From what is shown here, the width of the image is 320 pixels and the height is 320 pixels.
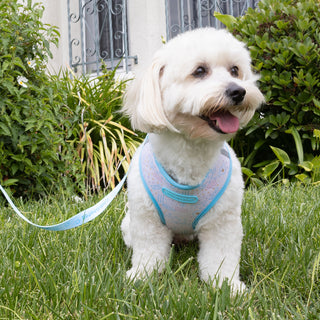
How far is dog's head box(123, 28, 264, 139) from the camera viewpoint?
5.87 feet

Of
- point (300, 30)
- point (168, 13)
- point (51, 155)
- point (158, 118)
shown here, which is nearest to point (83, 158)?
point (51, 155)

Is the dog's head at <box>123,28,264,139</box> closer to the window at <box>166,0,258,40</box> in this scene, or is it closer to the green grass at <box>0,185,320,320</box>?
the green grass at <box>0,185,320,320</box>

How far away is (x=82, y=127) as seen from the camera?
432cm

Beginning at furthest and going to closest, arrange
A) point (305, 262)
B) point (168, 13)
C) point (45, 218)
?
point (168, 13) < point (45, 218) < point (305, 262)

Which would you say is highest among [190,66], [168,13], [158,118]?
[168,13]

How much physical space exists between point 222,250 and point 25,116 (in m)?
2.15

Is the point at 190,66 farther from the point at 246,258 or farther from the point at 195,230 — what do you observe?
the point at 246,258

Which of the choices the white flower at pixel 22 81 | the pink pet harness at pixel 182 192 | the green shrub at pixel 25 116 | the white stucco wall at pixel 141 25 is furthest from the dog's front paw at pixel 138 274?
the white stucco wall at pixel 141 25

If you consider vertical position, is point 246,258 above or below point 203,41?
below

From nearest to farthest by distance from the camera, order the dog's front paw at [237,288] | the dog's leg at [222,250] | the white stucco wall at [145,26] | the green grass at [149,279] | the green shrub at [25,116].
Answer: the green grass at [149,279] → the dog's front paw at [237,288] → the dog's leg at [222,250] → the green shrub at [25,116] → the white stucco wall at [145,26]

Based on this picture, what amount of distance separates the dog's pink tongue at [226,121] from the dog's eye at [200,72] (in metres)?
0.19

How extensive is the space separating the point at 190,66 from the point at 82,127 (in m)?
2.65

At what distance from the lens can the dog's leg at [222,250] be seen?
1.95 metres

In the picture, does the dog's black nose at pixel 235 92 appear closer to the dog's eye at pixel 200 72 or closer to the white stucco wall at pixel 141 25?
the dog's eye at pixel 200 72
